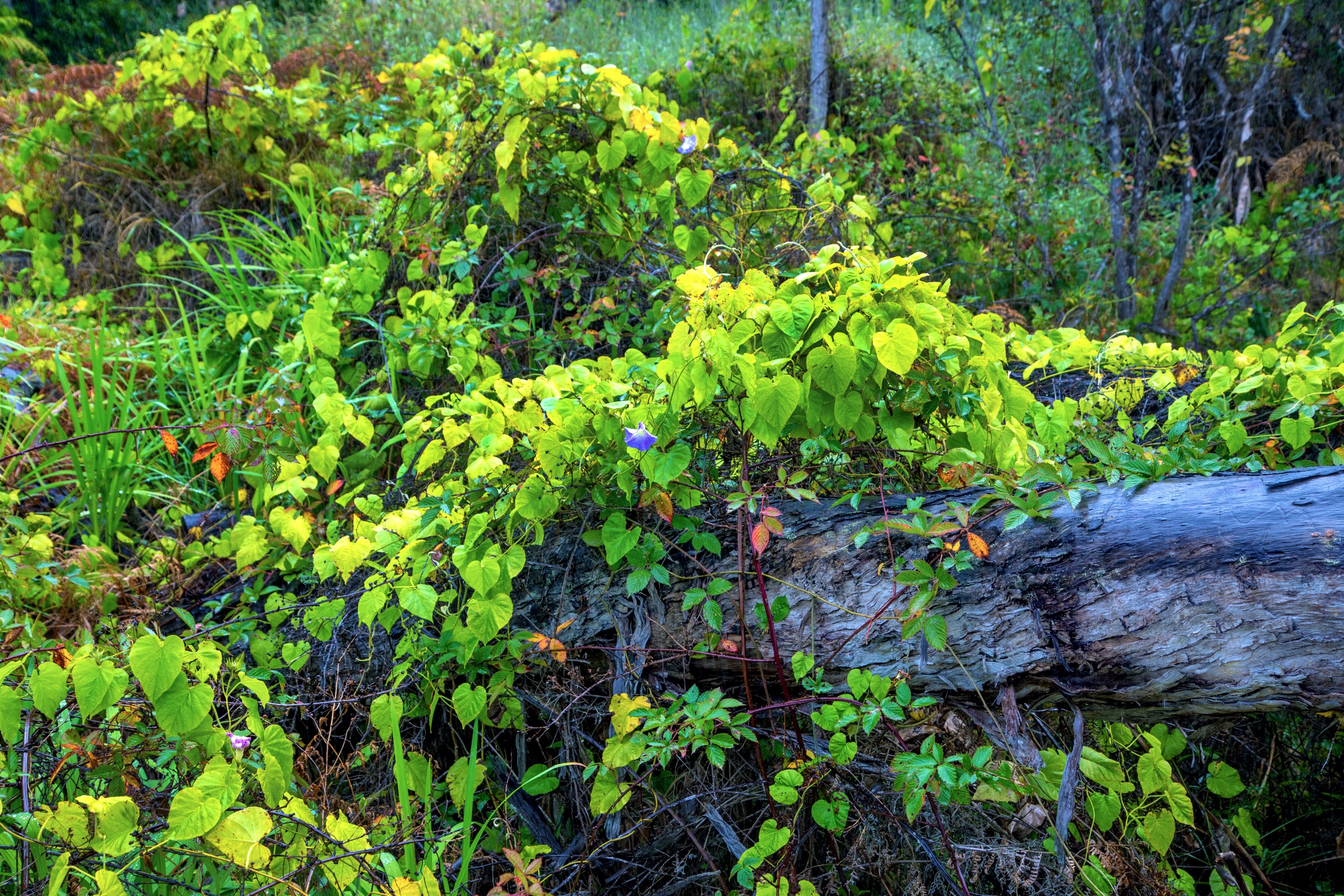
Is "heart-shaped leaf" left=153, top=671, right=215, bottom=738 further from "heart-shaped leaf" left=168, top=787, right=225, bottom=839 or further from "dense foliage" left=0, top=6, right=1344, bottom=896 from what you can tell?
"heart-shaped leaf" left=168, top=787, right=225, bottom=839

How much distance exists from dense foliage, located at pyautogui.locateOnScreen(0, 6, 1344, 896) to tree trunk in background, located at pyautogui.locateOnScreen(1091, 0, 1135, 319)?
72.8 inches

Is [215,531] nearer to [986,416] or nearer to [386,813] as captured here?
[386,813]

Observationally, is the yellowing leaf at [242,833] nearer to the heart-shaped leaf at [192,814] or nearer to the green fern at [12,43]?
the heart-shaped leaf at [192,814]

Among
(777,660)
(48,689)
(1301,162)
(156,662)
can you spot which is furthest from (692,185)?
(1301,162)

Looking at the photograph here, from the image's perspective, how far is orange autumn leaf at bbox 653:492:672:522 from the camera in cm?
148

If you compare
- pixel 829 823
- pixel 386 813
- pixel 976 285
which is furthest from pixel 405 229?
pixel 976 285

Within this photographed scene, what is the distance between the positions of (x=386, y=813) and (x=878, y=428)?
1.28 m

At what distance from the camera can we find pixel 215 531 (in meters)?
2.61

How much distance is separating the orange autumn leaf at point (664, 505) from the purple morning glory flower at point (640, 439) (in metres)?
0.10

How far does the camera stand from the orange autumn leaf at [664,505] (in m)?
1.48

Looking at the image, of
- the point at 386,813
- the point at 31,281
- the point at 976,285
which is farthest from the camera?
the point at 976,285

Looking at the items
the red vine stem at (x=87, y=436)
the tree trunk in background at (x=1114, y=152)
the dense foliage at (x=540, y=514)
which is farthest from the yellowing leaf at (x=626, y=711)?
the tree trunk in background at (x=1114, y=152)

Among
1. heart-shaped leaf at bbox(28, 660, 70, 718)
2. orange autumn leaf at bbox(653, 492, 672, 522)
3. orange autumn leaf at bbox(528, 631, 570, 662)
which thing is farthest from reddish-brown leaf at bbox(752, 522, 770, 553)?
heart-shaped leaf at bbox(28, 660, 70, 718)

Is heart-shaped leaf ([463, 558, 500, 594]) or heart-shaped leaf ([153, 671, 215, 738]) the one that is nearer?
heart-shaped leaf ([153, 671, 215, 738])
